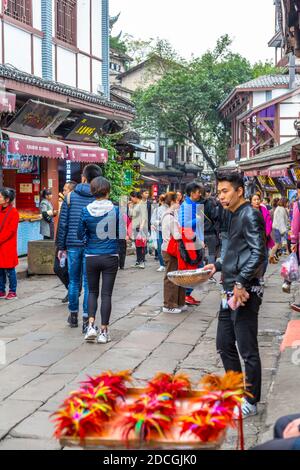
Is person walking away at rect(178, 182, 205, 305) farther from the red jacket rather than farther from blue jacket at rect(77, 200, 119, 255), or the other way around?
the red jacket

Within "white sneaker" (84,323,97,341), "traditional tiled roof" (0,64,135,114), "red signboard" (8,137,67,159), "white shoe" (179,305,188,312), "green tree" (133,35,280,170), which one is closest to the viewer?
"white sneaker" (84,323,97,341)

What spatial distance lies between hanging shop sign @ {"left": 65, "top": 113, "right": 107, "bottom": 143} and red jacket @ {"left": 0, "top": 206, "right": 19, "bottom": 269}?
887 cm

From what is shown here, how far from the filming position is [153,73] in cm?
5006

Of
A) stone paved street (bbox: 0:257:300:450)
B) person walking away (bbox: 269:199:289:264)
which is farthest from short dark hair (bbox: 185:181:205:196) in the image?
person walking away (bbox: 269:199:289:264)

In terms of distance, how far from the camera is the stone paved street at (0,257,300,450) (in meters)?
5.20

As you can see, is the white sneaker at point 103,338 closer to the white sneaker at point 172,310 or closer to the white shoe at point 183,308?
the white sneaker at point 172,310

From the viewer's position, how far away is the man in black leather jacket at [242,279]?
5.07 metres

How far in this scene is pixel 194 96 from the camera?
139 feet

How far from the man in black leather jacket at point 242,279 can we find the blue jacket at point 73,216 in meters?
3.30

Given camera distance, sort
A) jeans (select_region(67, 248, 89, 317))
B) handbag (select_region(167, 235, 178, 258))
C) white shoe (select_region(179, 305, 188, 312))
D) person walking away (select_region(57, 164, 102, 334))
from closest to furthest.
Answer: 1. person walking away (select_region(57, 164, 102, 334))
2. jeans (select_region(67, 248, 89, 317))
3. handbag (select_region(167, 235, 178, 258))
4. white shoe (select_region(179, 305, 188, 312))

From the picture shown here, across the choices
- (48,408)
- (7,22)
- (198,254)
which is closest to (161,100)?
(7,22)

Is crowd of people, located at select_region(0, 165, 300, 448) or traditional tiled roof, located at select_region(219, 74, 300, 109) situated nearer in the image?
crowd of people, located at select_region(0, 165, 300, 448)

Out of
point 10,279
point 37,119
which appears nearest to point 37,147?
point 37,119

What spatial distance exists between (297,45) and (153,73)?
42.4m
